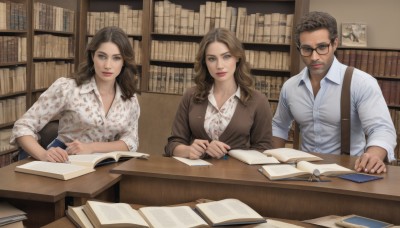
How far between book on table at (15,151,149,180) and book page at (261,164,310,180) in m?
0.57

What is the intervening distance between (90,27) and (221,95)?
3.29 meters

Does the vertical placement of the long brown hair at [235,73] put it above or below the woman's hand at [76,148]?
above

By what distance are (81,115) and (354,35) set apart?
3.59 m

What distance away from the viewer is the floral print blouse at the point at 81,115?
246cm

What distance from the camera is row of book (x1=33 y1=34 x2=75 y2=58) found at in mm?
5156

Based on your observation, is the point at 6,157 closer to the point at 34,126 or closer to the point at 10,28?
the point at 10,28

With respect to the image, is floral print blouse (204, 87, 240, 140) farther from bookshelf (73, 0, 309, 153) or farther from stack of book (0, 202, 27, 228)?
bookshelf (73, 0, 309, 153)

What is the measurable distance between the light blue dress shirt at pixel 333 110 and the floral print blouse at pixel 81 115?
36.5 inches

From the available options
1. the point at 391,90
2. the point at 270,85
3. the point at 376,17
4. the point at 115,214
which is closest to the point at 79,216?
the point at 115,214

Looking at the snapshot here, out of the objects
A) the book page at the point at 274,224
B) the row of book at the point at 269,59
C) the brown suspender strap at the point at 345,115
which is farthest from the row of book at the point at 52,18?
the book page at the point at 274,224

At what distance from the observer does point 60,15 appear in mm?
5488

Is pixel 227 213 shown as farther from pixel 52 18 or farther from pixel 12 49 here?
pixel 52 18

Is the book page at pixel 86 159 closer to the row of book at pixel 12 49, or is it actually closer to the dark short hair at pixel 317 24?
the dark short hair at pixel 317 24

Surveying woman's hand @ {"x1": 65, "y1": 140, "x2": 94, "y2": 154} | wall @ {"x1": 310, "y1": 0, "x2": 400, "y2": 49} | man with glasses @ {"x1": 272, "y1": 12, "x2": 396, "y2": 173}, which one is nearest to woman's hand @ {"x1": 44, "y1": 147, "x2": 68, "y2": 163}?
woman's hand @ {"x1": 65, "y1": 140, "x2": 94, "y2": 154}
